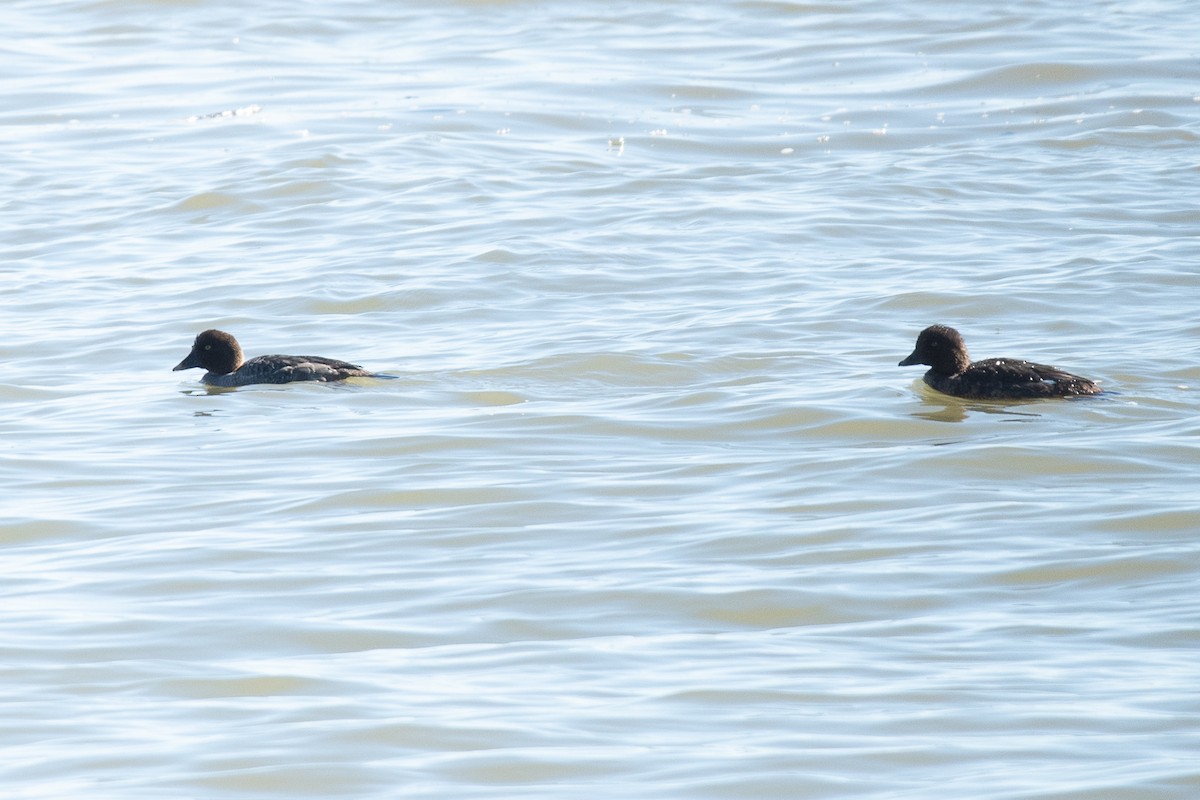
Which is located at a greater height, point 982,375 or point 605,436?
point 982,375

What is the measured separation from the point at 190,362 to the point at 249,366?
1.74 feet

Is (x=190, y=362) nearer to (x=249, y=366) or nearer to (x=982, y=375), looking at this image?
(x=249, y=366)

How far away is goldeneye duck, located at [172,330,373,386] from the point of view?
11.9 m

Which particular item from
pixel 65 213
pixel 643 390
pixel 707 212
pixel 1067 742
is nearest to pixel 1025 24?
pixel 707 212

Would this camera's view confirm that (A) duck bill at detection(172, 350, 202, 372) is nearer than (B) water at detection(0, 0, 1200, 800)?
No

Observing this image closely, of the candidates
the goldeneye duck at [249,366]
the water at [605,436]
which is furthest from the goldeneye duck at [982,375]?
the goldeneye duck at [249,366]

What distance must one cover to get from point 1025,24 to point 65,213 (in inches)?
554

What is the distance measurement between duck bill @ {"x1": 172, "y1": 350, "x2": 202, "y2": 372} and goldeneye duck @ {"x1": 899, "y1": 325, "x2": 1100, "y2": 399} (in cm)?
475

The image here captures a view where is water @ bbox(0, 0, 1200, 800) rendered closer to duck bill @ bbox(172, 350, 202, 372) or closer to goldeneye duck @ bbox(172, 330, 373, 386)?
goldeneye duck @ bbox(172, 330, 373, 386)

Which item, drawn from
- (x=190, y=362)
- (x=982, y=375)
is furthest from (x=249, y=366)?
(x=982, y=375)

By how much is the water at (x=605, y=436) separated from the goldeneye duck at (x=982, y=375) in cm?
12

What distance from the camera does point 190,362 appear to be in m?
12.7

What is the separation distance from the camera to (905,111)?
70.0 ft

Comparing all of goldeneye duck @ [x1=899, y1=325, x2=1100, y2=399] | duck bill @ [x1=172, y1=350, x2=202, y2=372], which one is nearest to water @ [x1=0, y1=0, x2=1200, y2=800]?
goldeneye duck @ [x1=899, y1=325, x2=1100, y2=399]
